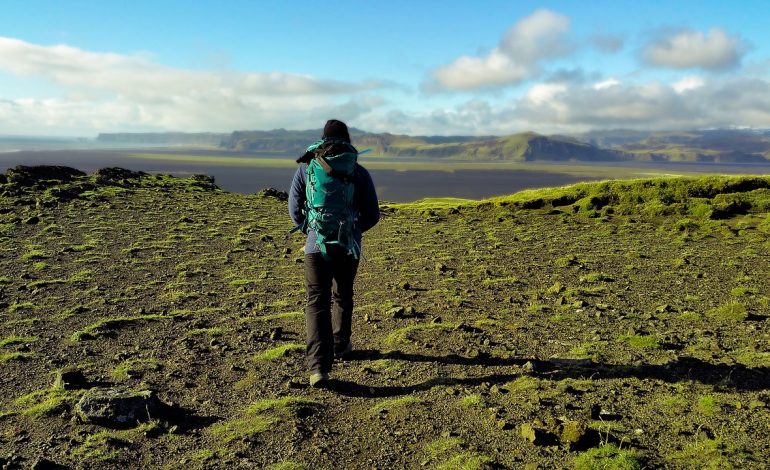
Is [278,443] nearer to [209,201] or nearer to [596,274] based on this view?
[596,274]

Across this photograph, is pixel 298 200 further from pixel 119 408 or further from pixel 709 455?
pixel 709 455

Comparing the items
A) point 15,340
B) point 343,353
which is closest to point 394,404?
point 343,353

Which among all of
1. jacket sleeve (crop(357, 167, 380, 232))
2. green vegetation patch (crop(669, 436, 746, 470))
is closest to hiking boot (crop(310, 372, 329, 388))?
jacket sleeve (crop(357, 167, 380, 232))

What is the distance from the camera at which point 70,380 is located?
7297mm

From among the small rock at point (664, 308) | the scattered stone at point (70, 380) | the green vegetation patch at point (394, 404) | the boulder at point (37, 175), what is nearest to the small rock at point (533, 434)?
the green vegetation patch at point (394, 404)

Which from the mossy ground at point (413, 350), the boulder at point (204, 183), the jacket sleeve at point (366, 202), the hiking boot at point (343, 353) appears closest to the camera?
the mossy ground at point (413, 350)

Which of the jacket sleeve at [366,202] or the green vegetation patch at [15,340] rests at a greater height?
the jacket sleeve at [366,202]

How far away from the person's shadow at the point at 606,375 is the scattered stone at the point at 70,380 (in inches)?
139

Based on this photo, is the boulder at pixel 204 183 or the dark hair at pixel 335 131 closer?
the dark hair at pixel 335 131

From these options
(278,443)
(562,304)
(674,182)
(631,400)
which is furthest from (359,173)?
(674,182)

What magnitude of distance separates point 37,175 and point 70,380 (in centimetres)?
3397

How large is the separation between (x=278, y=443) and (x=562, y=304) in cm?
747

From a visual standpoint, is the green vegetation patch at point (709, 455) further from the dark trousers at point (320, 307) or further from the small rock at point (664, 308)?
the small rock at point (664, 308)

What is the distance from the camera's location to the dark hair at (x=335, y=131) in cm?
715
